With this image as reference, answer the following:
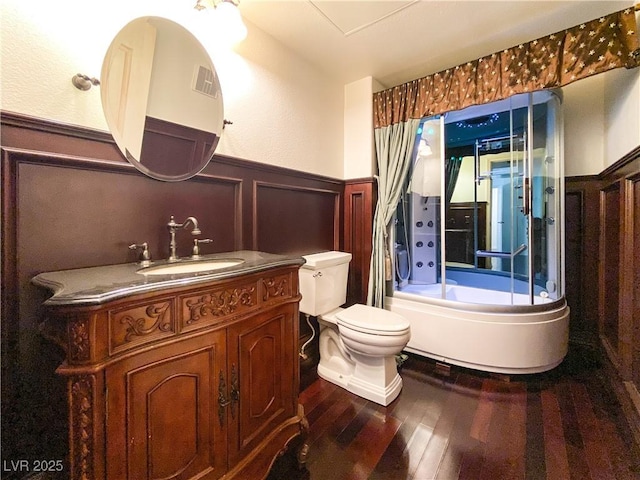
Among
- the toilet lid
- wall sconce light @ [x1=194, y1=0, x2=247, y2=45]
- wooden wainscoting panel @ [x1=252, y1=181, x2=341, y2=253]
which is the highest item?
wall sconce light @ [x1=194, y1=0, x2=247, y2=45]

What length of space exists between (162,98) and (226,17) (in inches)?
20.0

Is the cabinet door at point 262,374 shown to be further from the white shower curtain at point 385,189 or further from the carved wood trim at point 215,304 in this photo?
the white shower curtain at point 385,189

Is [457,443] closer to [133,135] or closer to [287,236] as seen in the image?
[287,236]

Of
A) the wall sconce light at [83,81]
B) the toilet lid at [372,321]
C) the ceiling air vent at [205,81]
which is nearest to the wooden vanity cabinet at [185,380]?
the toilet lid at [372,321]

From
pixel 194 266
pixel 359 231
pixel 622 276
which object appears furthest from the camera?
pixel 359 231

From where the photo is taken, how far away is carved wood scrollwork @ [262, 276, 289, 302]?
1.11 m

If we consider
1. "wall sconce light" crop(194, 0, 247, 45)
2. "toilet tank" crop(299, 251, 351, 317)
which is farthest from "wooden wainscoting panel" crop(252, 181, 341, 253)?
"wall sconce light" crop(194, 0, 247, 45)

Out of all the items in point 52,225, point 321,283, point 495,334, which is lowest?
point 495,334

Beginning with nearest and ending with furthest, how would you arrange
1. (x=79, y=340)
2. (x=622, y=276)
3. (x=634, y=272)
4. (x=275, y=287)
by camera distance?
(x=79, y=340)
(x=275, y=287)
(x=634, y=272)
(x=622, y=276)

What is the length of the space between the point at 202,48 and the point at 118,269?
45.0 inches

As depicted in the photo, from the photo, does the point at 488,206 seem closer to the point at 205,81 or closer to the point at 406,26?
the point at 406,26

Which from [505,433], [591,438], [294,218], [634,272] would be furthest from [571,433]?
[294,218]

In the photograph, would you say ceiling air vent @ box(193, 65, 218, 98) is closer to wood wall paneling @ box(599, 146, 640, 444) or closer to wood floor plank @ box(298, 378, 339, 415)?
wood floor plank @ box(298, 378, 339, 415)

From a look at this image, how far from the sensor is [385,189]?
2.29 m
